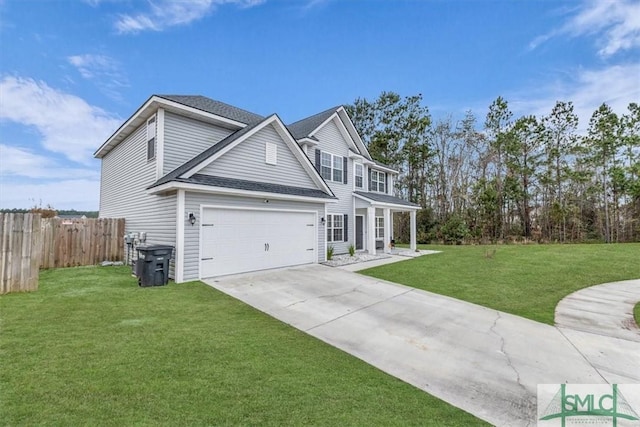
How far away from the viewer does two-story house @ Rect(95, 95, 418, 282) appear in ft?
Answer: 27.5

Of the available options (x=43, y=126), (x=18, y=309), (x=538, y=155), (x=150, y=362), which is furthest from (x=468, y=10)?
(x=538, y=155)

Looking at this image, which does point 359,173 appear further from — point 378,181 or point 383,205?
point 383,205

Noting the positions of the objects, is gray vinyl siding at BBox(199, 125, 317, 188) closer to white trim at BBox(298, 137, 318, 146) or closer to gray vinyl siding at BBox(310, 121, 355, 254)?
white trim at BBox(298, 137, 318, 146)

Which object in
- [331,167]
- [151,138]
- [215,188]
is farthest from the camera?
[331,167]

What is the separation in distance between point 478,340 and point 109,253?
43.0 ft

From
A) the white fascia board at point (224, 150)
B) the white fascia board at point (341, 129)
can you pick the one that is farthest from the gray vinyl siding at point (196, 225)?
Answer: the white fascia board at point (341, 129)

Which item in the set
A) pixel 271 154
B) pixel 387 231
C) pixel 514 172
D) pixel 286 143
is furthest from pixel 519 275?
pixel 514 172

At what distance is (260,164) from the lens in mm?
10391

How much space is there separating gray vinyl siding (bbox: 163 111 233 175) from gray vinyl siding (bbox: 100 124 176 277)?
0.67m

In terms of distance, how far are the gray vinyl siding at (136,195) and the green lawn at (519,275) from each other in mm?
6928

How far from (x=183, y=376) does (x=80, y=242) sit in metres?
10.8

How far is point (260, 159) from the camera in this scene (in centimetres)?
1040

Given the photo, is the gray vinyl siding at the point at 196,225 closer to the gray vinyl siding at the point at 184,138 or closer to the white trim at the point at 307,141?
the gray vinyl siding at the point at 184,138

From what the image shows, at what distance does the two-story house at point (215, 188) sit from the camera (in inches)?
329
